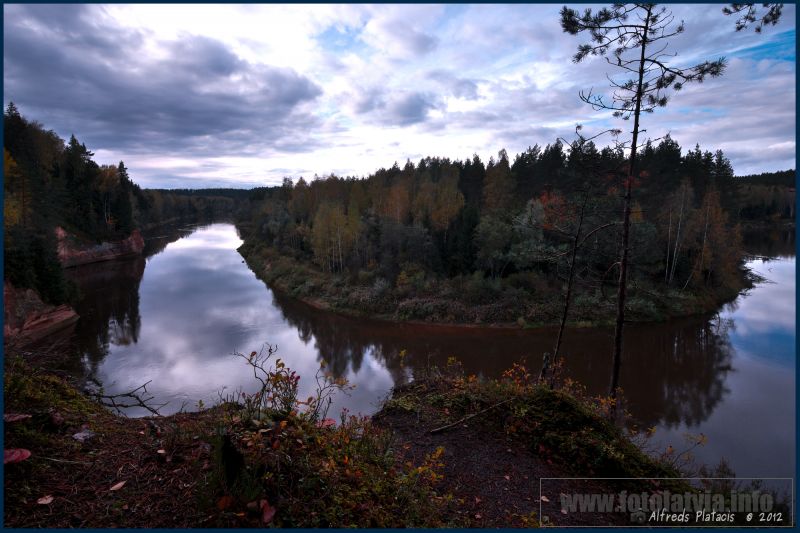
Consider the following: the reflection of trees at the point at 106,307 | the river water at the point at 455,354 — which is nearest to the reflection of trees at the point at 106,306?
the reflection of trees at the point at 106,307

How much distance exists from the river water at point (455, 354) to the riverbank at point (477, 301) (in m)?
0.93

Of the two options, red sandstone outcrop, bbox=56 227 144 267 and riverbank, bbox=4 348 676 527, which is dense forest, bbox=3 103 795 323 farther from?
riverbank, bbox=4 348 676 527

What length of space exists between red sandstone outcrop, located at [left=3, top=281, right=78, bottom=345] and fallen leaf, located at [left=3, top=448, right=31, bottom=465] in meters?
21.8

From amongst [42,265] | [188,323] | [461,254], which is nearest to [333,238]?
[461,254]

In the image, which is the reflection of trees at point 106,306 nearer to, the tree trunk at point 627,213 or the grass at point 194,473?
the grass at point 194,473

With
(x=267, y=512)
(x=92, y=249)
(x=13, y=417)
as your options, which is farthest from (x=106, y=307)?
(x=267, y=512)

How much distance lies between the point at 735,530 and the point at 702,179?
38.6 meters

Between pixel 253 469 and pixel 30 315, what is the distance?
2617 centimetres

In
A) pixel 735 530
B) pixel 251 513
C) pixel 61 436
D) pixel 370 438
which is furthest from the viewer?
pixel 370 438

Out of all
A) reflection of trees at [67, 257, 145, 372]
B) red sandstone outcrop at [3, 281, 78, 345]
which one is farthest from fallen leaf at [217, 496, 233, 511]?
red sandstone outcrop at [3, 281, 78, 345]

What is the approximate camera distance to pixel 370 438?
491 centimetres

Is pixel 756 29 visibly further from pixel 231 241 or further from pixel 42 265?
pixel 231 241

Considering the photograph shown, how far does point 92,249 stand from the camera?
4572 centimetres

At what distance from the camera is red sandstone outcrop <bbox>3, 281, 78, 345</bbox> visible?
2045 cm
